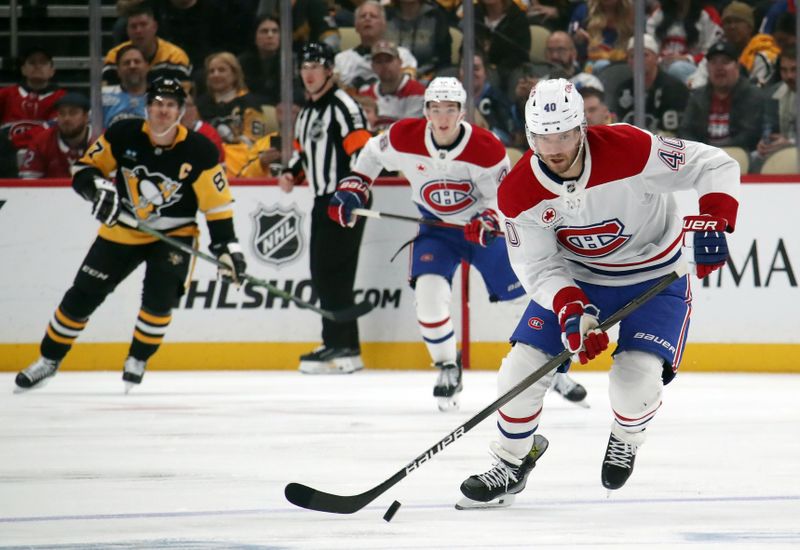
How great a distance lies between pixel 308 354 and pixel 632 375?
3681 mm

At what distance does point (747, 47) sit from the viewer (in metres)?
6.55

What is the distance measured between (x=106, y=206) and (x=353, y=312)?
145cm

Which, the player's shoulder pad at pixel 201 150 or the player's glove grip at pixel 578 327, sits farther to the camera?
the player's shoulder pad at pixel 201 150

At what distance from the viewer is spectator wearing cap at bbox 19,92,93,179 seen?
6734mm

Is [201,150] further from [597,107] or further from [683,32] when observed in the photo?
[683,32]

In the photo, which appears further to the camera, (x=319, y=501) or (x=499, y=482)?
(x=499, y=482)

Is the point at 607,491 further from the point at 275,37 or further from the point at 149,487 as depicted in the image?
the point at 275,37

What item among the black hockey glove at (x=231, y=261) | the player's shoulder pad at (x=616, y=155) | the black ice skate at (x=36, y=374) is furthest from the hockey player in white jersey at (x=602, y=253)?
the black ice skate at (x=36, y=374)

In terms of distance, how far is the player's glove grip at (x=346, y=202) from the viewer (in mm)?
5450

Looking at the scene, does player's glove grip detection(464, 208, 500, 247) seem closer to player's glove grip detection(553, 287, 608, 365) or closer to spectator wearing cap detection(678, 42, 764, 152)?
spectator wearing cap detection(678, 42, 764, 152)

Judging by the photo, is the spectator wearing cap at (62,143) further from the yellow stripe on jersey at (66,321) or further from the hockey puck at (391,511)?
the hockey puck at (391,511)

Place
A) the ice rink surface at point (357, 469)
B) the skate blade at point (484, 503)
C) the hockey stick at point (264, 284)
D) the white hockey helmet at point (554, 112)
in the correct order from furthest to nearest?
the hockey stick at point (264, 284) < the skate blade at point (484, 503) < the white hockey helmet at point (554, 112) < the ice rink surface at point (357, 469)

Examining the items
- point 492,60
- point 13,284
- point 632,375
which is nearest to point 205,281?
point 13,284

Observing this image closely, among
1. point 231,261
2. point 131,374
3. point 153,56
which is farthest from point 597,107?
point 131,374
